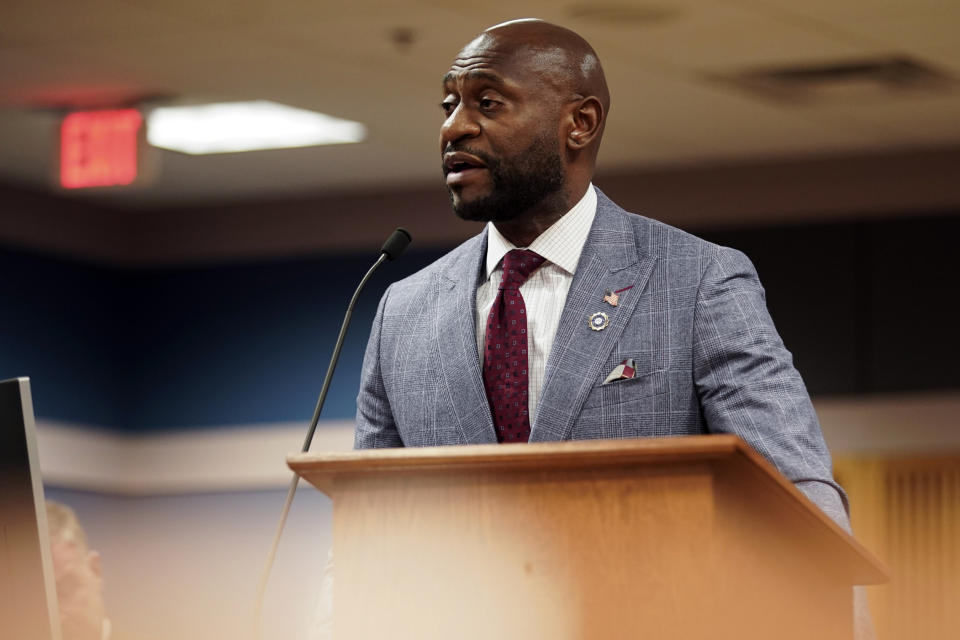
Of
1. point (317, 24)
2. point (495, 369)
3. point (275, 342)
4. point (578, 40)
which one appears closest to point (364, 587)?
point (495, 369)

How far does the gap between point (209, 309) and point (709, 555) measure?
6721 millimetres

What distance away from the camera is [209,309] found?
7.89m

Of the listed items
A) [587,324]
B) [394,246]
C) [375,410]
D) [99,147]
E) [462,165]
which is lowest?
[375,410]

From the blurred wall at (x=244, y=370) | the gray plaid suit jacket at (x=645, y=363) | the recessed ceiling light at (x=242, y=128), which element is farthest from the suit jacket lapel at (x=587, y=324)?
the blurred wall at (x=244, y=370)

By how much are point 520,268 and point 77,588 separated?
0.88m

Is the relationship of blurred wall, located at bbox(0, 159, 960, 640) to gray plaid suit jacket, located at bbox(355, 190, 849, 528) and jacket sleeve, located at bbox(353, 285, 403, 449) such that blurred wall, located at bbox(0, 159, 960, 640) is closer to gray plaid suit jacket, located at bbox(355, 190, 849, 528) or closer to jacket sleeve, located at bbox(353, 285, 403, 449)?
jacket sleeve, located at bbox(353, 285, 403, 449)

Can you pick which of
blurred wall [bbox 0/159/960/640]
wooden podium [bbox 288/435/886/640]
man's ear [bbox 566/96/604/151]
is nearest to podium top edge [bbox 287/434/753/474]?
wooden podium [bbox 288/435/886/640]

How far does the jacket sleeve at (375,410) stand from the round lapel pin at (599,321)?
1.20 ft

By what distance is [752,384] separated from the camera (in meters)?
1.94

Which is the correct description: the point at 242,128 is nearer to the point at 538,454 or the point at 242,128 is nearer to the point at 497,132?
the point at 497,132

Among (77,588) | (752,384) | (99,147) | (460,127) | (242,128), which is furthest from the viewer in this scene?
(242,128)

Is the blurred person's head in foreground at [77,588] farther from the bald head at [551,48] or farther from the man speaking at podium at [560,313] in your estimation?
the bald head at [551,48]

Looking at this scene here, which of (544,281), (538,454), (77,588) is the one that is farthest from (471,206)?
(77,588)

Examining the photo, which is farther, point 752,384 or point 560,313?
point 560,313
